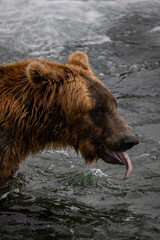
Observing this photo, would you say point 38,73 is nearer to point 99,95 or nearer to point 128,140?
point 99,95

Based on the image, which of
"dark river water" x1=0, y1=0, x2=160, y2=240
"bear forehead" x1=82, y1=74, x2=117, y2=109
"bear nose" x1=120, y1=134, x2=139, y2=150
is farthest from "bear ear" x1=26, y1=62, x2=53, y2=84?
"dark river water" x1=0, y1=0, x2=160, y2=240

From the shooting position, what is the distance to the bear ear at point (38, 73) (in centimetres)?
474

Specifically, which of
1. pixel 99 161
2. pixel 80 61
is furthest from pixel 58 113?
pixel 99 161

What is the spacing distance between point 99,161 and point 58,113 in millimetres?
1977

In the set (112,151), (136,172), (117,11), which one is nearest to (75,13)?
(117,11)

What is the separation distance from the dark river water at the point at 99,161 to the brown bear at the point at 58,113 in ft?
2.05

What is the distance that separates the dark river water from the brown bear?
62 cm

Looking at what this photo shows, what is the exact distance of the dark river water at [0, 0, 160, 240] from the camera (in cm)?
491

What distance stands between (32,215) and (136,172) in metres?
1.79

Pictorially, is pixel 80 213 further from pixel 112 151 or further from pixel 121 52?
pixel 121 52

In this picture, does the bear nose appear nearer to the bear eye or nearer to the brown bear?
the brown bear

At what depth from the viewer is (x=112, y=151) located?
497 cm

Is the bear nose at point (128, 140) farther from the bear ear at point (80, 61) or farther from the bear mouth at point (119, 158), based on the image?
the bear ear at point (80, 61)

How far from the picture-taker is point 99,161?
6699mm
